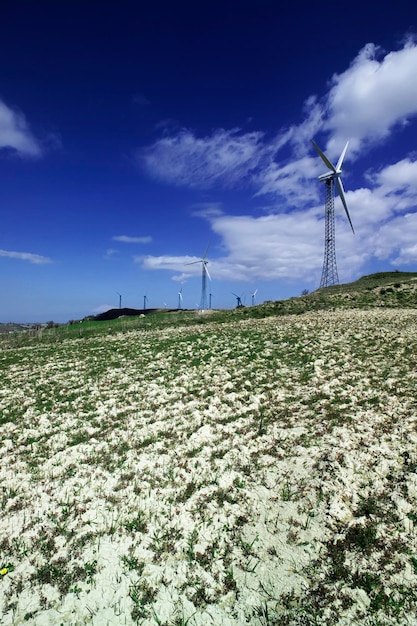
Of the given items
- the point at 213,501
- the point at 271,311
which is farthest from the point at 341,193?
the point at 213,501

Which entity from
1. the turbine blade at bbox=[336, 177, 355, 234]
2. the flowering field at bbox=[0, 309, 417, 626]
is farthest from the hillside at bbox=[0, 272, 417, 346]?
the flowering field at bbox=[0, 309, 417, 626]

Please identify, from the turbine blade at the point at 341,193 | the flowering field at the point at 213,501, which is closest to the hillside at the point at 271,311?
the turbine blade at the point at 341,193

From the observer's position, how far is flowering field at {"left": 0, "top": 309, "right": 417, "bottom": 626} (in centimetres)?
754

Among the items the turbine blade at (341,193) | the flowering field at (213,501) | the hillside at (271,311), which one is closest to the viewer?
the flowering field at (213,501)

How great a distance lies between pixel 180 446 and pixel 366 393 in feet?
33.1

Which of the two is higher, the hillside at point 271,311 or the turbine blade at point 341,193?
the turbine blade at point 341,193

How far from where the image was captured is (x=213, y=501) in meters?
10.5

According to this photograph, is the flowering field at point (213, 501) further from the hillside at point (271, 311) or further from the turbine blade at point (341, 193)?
the turbine blade at point (341, 193)

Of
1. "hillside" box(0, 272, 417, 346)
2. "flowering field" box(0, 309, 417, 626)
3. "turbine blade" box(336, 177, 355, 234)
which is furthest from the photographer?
"turbine blade" box(336, 177, 355, 234)

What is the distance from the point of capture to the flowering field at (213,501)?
24.7 ft

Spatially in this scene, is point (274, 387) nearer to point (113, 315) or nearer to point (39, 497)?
→ point (39, 497)

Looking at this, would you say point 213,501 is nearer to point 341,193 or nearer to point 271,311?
point 271,311

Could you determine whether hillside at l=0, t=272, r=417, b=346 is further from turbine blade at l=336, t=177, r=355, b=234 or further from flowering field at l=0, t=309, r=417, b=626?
flowering field at l=0, t=309, r=417, b=626

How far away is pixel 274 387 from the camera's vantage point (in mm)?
19469
